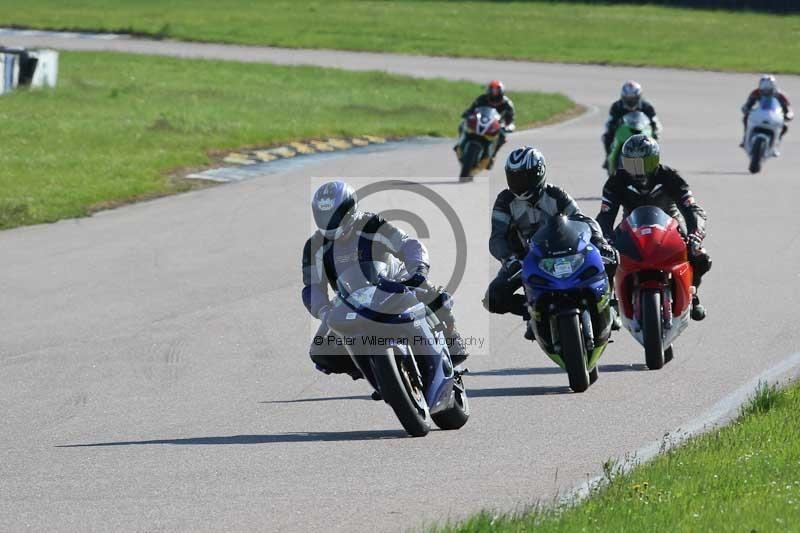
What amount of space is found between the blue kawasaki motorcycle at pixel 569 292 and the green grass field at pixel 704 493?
1.51 m

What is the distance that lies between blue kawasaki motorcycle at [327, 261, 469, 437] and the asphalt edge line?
1.22 metres

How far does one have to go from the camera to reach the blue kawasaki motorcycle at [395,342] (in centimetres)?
864

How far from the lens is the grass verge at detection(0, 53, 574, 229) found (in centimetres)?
2188

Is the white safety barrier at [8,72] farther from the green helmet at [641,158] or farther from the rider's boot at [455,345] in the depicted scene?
the rider's boot at [455,345]

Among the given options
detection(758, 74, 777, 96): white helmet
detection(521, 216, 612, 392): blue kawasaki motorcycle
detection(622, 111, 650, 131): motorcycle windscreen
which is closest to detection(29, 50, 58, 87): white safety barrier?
detection(758, 74, 777, 96): white helmet

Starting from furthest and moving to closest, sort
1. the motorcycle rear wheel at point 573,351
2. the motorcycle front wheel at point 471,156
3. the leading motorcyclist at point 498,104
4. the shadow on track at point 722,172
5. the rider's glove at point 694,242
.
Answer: the shadow on track at point 722,172 → the leading motorcyclist at point 498,104 → the motorcycle front wheel at point 471,156 → the rider's glove at point 694,242 → the motorcycle rear wheel at point 573,351

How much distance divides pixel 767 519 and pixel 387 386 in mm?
2630

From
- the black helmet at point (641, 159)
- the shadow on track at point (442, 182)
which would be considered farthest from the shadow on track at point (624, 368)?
the shadow on track at point (442, 182)

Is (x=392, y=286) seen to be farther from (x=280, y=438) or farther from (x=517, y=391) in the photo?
(x=517, y=391)

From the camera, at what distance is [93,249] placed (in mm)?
17062

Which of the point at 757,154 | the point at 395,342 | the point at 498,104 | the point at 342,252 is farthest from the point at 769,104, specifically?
the point at 395,342

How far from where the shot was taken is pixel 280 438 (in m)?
9.22

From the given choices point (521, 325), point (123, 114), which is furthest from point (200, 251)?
point (123, 114)

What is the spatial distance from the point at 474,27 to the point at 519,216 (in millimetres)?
46045
